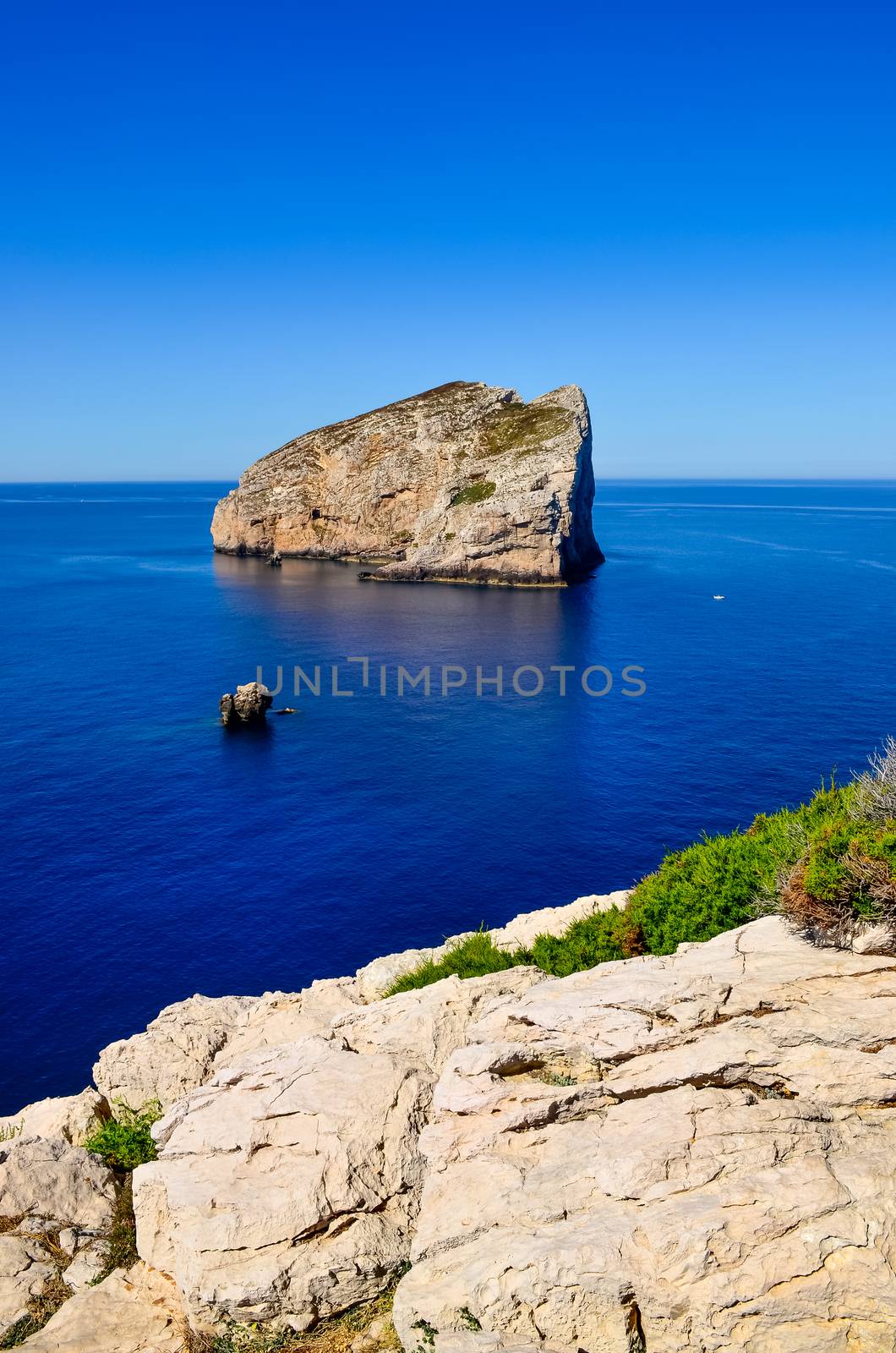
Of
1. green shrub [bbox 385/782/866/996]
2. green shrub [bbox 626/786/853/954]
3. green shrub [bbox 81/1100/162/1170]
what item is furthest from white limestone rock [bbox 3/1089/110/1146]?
green shrub [bbox 626/786/853/954]

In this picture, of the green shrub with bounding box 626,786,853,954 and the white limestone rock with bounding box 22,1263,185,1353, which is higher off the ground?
the green shrub with bounding box 626,786,853,954

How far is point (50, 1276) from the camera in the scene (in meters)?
18.7

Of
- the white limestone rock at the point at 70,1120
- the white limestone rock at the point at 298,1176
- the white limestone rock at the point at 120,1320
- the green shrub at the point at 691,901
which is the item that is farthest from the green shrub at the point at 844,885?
the white limestone rock at the point at 70,1120

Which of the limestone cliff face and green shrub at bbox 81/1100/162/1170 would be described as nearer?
green shrub at bbox 81/1100/162/1170

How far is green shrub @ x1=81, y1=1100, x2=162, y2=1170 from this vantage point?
883 inches

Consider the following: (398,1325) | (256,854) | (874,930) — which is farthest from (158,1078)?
(256,854)

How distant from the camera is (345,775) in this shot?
2948 inches

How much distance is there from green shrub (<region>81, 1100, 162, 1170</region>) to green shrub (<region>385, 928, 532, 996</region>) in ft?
23.1

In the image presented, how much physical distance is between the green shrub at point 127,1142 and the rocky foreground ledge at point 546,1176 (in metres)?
1.08

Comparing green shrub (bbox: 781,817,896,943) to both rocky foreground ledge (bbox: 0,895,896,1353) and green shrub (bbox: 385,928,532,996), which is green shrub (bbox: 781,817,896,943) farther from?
green shrub (bbox: 385,928,532,996)

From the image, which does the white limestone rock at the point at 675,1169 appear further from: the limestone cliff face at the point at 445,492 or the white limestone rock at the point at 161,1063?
the limestone cliff face at the point at 445,492

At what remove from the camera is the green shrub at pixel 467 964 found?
84.5 ft

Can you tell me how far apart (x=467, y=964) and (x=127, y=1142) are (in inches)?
385

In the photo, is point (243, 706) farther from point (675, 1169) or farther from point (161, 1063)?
point (675, 1169)
